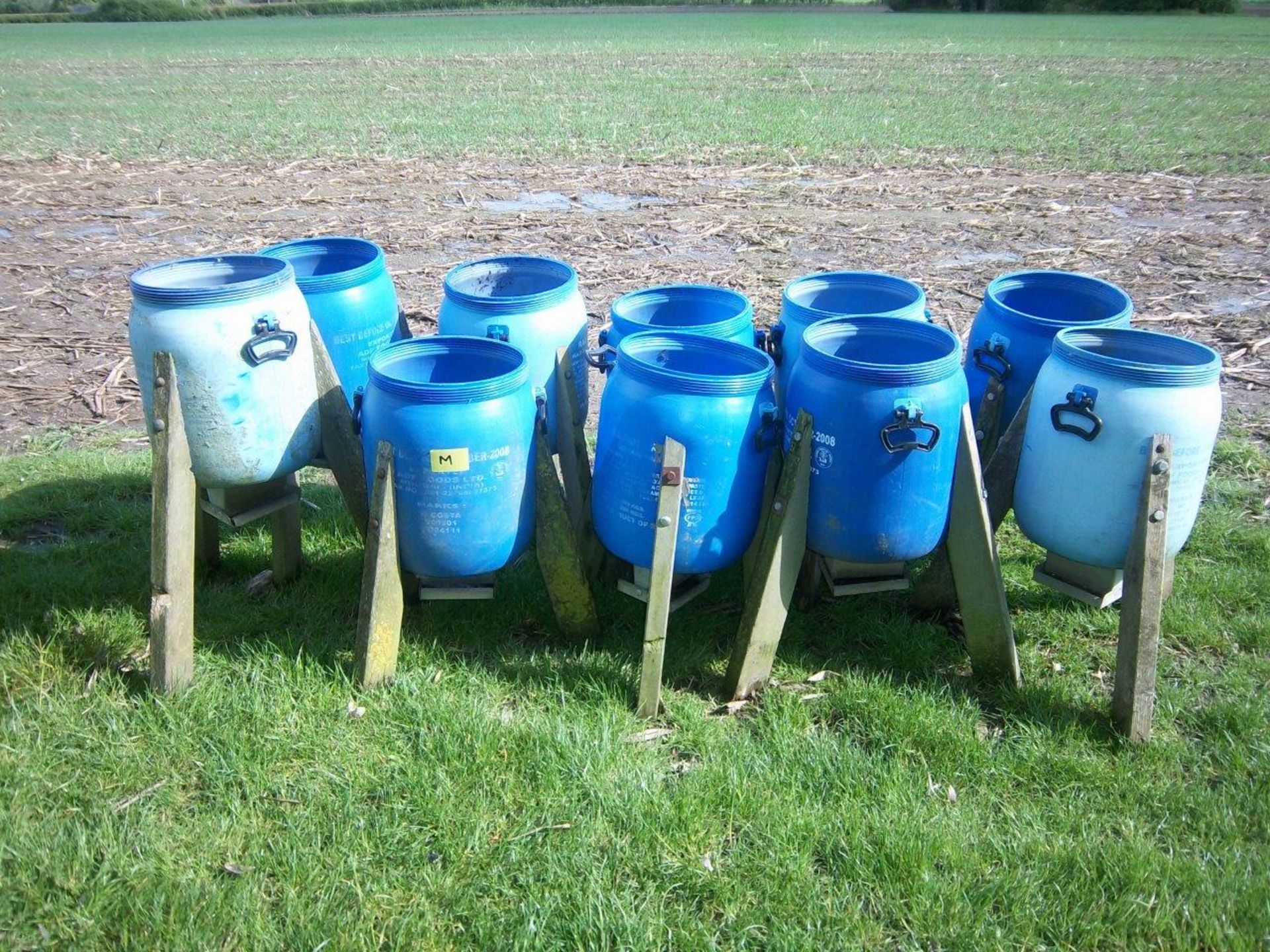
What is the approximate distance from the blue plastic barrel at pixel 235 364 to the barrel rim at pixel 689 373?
1251mm

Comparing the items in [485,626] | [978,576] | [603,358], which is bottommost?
[485,626]

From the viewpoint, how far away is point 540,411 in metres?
3.67

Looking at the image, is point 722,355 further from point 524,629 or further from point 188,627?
point 188,627

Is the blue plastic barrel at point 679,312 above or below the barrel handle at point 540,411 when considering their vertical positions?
above

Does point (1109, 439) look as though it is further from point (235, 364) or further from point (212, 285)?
point (212, 285)

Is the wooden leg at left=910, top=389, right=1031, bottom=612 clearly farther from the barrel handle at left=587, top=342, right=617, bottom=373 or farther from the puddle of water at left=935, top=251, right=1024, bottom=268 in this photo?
the puddle of water at left=935, top=251, right=1024, bottom=268

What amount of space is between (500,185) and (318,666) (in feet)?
32.7

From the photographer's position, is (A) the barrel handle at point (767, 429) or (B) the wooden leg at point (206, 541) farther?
(B) the wooden leg at point (206, 541)

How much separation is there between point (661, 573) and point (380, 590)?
1.01 metres

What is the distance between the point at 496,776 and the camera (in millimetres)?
3111

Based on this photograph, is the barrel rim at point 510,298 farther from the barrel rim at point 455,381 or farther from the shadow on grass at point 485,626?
the shadow on grass at point 485,626

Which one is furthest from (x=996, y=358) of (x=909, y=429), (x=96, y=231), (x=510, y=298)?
(x=96, y=231)

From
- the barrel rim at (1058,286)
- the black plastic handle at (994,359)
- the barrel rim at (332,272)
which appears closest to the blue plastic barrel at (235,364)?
the barrel rim at (332,272)

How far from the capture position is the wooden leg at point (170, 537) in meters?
3.28
